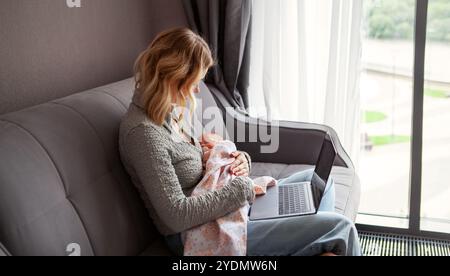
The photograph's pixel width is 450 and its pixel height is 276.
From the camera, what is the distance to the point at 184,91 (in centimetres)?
181

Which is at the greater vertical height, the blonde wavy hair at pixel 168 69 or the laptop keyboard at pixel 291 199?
the blonde wavy hair at pixel 168 69

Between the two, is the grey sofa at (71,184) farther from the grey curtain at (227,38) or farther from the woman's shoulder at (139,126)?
the grey curtain at (227,38)

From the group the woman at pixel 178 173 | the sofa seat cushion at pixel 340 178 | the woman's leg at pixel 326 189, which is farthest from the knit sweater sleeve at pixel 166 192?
the sofa seat cushion at pixel 340 178

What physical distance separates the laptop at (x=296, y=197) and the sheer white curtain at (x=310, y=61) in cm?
69

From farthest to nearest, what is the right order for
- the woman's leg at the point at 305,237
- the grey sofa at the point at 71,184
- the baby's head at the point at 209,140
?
the baby's head at the point at 209,140, the woman's leg at the point at 305,237, the grey sofa at the point at 71,184

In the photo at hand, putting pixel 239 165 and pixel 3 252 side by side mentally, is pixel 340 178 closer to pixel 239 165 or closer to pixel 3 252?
pixel 239 165

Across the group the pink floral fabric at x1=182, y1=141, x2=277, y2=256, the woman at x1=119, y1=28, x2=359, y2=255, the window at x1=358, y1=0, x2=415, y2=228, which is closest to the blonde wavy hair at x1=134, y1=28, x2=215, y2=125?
the woman at x1=119, y1=28, x2=359, y2=255

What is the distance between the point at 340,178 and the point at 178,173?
0.86 meters

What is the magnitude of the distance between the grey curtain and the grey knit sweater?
3.44ft

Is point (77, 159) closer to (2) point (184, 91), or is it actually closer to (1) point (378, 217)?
(2) point (184, 91)

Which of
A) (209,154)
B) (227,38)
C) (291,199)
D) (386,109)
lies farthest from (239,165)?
(386,109)

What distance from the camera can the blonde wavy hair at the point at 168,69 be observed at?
5.72ft

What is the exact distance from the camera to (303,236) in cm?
166
